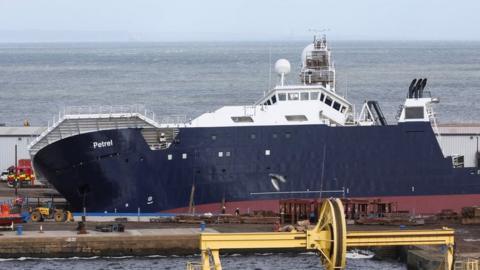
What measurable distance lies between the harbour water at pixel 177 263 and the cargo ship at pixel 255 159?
6.81 metres

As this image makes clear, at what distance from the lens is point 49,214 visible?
181 ft

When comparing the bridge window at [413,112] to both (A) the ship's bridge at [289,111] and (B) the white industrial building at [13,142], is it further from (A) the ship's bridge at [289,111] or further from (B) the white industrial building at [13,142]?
(B) the white industrial building at [13,142]

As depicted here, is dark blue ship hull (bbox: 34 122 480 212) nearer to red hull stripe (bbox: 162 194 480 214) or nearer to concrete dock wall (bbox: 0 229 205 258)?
red hull stripe (bbox: 162 194 480 214)

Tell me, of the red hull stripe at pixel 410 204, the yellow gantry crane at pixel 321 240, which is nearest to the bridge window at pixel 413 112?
the red hull stripe at pixel 410 204

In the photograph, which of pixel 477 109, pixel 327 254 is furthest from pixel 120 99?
pixel 327 254

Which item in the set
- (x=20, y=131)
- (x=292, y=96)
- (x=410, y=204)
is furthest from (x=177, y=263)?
(x=20, y=131)

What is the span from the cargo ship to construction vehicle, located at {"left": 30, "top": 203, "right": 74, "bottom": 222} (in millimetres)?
1552

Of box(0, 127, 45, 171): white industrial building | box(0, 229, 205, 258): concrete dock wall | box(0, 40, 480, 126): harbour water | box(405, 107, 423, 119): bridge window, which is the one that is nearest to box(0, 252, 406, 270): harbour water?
box(0, 229, 205, 258): concrete dock wall

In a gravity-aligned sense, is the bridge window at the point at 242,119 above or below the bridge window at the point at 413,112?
below

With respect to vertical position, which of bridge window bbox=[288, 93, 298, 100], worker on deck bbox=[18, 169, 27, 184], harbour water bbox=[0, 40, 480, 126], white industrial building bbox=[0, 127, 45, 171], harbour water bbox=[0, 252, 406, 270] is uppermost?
harbour water bbox=[0, 40, 480, 126]

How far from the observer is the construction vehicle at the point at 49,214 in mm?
54688

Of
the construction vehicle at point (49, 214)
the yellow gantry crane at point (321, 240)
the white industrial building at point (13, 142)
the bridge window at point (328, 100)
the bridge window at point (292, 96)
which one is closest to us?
the yellow gantry crane at point (321, 240)

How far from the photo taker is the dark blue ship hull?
56469mm

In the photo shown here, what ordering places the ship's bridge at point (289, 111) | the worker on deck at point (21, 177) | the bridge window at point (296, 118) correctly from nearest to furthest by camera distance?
the ship's bridge at point (289, 111) < the bridge window at point (296, 118) < the worker on deck at point (21, 177)
